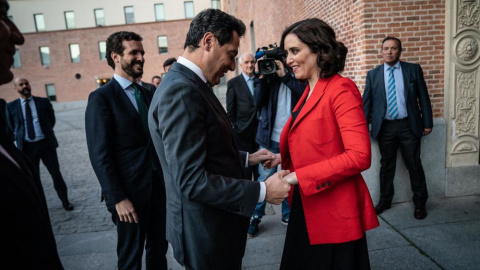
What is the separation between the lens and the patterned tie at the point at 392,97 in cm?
409

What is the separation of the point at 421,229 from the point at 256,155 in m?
2.76

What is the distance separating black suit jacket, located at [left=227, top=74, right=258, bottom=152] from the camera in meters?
4.55

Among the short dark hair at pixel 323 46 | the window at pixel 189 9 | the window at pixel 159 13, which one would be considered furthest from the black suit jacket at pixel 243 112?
the window at pixel 159 13

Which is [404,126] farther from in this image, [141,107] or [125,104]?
[125,104]

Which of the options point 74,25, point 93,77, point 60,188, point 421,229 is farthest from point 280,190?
point 74,25

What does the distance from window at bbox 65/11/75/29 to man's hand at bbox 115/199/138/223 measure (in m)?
38.2

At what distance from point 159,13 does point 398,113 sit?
34243 mm

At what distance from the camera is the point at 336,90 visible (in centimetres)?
178

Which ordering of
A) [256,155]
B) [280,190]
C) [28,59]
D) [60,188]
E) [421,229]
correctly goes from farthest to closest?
1. [28,59]
2. [60,188]
3. [421,229]
4. [256,155]
5. [280,190]

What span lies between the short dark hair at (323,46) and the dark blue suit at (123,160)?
146 cm

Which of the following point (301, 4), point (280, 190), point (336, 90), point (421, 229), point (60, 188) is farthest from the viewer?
point (301, 4)

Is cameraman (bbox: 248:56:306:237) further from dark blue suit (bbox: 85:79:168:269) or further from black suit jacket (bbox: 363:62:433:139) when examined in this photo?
dark blue suit (bbox: 85:79:168:269)

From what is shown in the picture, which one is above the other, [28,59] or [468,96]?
[28,59]

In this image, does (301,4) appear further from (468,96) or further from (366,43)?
(468,96)
